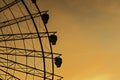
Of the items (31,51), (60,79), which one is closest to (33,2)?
(31,51)

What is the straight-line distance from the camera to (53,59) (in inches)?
1298

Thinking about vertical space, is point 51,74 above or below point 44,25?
below

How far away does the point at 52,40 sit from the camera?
3353 cm

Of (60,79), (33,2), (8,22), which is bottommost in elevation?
(60,79)

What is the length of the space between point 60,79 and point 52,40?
302cm

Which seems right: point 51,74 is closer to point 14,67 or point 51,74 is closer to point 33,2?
point 14,67

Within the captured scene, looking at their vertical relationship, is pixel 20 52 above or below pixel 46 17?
below

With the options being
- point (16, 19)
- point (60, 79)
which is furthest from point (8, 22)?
point (60, 79)

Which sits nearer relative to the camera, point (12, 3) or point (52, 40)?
point (12, 3)

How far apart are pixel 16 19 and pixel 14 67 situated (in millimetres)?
3211

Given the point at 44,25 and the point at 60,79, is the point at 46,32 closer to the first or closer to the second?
the point at 44,25

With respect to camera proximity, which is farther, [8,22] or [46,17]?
[46,17]

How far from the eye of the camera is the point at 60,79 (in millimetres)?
32219

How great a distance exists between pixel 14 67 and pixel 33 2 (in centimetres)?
480
